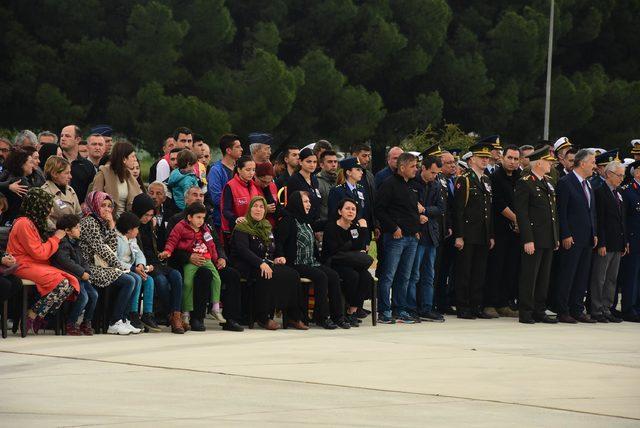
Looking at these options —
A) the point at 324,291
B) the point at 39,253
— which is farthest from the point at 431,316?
the point at 39,253

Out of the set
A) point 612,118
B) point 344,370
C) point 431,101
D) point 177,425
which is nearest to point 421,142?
point 431,101

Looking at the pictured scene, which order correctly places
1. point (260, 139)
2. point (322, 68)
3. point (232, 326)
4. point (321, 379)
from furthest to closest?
point (322, 68) → point (260, 139) → point (232, 326) → point (321, 379)

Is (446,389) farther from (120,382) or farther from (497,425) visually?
(120,382)

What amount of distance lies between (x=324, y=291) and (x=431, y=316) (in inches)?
75.0

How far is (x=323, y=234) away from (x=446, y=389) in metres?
5.19

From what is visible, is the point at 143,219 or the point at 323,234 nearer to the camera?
the point at 143,219

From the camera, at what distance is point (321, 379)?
412 inches

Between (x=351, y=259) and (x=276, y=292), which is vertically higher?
(x=351, y=259)

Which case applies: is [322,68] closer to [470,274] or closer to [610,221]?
[610,221]

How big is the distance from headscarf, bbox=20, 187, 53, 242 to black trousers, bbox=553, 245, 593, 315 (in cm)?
671

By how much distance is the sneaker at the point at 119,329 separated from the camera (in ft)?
44.1

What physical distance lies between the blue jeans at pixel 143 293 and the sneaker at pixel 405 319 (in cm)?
328

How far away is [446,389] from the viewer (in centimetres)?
1011

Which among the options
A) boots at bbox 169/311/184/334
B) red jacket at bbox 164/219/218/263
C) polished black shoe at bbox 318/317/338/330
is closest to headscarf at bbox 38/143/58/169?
red jacket at bbox 164/219/218/263
